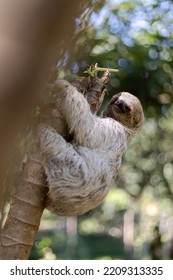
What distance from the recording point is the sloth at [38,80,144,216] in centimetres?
244

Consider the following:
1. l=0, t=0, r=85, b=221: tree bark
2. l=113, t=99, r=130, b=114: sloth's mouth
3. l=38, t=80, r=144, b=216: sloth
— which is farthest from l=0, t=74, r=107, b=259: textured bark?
l=0, t=0, r=85, b=221: tree bark

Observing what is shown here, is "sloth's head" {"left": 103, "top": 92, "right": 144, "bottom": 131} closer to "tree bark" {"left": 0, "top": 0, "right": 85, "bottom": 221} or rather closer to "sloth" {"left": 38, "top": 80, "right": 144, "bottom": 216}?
"sloth" {"left": 38, "top": 80, "right": 144, "bottom": 216}

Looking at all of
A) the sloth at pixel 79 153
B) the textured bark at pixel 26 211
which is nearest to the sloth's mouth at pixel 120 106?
the sloth at pixel 79 153

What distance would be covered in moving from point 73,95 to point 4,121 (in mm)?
1798

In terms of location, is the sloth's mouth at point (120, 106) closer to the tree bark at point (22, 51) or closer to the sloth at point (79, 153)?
the sloth at point (79, 153)

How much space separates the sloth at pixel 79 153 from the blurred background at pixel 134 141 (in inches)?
7.9

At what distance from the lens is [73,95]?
2443 mm

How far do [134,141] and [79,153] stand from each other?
5952 mm

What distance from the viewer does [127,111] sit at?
2.86 meters

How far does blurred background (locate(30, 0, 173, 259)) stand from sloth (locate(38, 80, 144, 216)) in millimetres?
200

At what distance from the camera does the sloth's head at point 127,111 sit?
9.26 feet

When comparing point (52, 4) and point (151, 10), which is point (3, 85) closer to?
point (52, 4)
